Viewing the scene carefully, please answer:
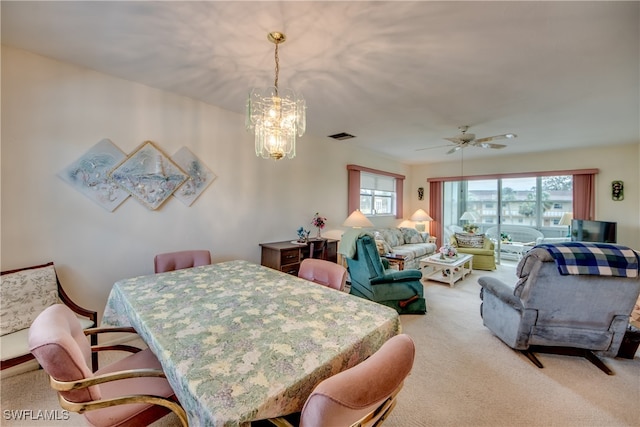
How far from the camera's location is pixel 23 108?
6.91ft

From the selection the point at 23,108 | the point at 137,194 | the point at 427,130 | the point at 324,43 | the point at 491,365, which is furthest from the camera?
the point at 427,130

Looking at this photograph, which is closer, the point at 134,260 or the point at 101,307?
the point at 101,307

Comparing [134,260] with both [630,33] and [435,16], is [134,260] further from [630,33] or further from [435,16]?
[630,33]

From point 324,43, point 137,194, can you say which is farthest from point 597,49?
point 137,194

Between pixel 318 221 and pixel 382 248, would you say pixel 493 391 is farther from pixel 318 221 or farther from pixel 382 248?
pixel 318 221

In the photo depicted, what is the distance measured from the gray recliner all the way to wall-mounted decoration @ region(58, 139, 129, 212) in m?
3.77

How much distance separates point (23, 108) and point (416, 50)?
3.16 m

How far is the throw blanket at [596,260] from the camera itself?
1.95 metres

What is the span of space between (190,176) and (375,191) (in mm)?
4292

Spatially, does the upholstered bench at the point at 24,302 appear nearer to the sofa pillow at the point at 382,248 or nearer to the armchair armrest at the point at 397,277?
the armchair armrest at the point at 397,277

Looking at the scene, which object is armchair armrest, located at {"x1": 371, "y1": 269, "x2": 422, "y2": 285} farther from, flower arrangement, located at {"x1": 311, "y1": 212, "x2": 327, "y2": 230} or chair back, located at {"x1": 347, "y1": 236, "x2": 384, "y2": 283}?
flower arrangement, located at {"x1": 311, "y1": 212, "x2": 327, "y2": 230}

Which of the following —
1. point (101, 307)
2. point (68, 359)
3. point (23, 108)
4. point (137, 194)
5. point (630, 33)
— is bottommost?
point (101, 307)

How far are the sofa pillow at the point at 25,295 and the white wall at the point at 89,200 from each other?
0.15 metres

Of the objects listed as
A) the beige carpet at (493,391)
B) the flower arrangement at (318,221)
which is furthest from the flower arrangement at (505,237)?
the flower arrangement at (318,221)
